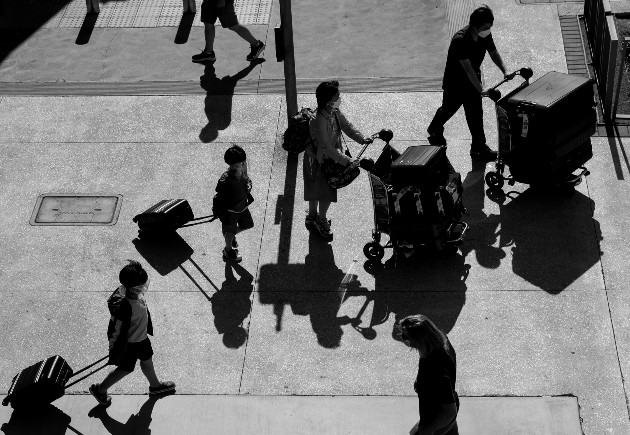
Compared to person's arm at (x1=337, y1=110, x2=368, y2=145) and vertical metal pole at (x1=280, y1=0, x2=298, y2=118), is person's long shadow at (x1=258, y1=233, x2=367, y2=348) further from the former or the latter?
vertical metal pole at (x1=280, y1=0, x2=298, y2=118)

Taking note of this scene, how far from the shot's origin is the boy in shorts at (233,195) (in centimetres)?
913

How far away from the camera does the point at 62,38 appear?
13648mm

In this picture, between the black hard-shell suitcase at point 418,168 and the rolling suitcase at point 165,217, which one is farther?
the rolling suitcase at point 165,217

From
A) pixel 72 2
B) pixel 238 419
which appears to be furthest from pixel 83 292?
pixel 72 2

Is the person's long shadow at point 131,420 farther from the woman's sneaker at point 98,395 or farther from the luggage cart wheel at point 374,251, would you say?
the luggage cart wheel at point 374,251

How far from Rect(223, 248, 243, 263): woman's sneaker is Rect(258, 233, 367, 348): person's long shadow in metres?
0.25

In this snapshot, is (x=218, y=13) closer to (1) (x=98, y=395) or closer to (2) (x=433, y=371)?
(1) (x=98, y=395)

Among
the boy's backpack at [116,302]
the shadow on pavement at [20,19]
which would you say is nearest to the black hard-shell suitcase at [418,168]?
the boy's backpack at [116,302]

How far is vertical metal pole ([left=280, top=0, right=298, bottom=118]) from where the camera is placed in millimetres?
10703

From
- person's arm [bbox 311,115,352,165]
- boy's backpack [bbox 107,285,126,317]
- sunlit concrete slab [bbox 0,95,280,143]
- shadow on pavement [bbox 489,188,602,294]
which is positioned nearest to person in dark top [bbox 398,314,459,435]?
boy's backpack [bbox 107,285,126,317]

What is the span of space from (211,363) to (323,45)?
5.55 meters

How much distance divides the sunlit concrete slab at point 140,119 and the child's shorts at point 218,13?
1046mm

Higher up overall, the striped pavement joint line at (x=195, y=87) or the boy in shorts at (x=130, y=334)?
the boy in shorts at (x=130, y=334)

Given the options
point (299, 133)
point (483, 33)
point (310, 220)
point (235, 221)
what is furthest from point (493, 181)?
point (235, 221)
